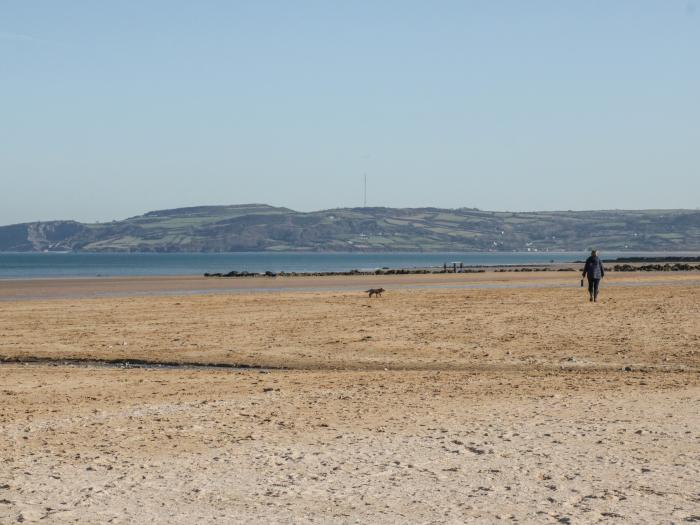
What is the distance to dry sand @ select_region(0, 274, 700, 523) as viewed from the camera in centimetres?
916

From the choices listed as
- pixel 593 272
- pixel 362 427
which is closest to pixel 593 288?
pixel 593 272

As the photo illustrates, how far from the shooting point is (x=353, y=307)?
33.5 m

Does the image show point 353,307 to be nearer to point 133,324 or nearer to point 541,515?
point 133,324

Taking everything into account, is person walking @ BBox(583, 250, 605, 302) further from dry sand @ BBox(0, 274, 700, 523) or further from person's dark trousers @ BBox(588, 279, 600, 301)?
dry sand @ BBox(0, 274, 700, 523)

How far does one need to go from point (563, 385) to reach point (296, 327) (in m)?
11.4

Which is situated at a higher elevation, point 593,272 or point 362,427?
point 593,272

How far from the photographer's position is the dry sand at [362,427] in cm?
916

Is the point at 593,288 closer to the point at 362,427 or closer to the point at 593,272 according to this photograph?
the point at 593,272

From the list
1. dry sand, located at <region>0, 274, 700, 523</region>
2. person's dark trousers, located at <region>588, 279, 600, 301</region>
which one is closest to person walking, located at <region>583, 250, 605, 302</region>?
person's dark trousers, located at <region>588, 279, 600, 301</region>

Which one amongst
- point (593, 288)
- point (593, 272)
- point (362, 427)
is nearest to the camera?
point (362, 427)

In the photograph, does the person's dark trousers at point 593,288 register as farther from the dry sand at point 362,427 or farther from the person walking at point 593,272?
the dry sand at point 362,427

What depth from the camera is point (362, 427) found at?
12633 mm

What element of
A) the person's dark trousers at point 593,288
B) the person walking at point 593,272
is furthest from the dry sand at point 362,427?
the person's dark trousers at point 593,288

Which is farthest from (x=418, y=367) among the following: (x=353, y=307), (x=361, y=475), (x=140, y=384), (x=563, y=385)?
(x=353, y=307)
